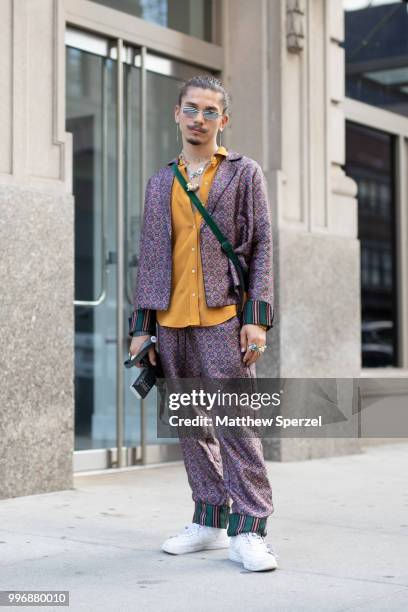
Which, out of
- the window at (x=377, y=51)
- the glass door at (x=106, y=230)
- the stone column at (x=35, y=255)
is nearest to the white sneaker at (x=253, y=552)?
the stone column at (x=35, y=255)

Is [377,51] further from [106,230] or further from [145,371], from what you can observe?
[145,371]

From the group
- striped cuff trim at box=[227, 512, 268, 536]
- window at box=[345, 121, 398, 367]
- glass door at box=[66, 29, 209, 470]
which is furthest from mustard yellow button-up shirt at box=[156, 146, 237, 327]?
window at box=[345, 121, 398, 367]

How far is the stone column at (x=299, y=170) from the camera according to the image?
8.19 metres

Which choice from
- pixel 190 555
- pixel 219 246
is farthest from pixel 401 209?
pixel 190 555

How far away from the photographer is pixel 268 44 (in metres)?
8.30

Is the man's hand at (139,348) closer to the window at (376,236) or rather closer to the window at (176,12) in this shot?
the window at (176,12)

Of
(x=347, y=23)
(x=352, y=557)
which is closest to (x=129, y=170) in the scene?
(x=347, y=23)

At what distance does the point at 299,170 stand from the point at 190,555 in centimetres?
442

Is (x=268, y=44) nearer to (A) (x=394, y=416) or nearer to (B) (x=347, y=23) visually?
(B) (x=347, y=23)

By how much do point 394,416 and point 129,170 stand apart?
3.40 m

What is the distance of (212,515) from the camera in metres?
4.61

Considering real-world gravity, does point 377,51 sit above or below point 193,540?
above

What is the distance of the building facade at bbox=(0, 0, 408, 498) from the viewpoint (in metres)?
6.28

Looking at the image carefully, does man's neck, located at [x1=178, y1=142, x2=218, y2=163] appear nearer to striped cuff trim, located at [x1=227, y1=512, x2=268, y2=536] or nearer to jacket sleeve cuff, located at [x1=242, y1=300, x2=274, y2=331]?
jacket sleeve cuff, located at [x1=242, y1=300, x2=274, y2=331]
